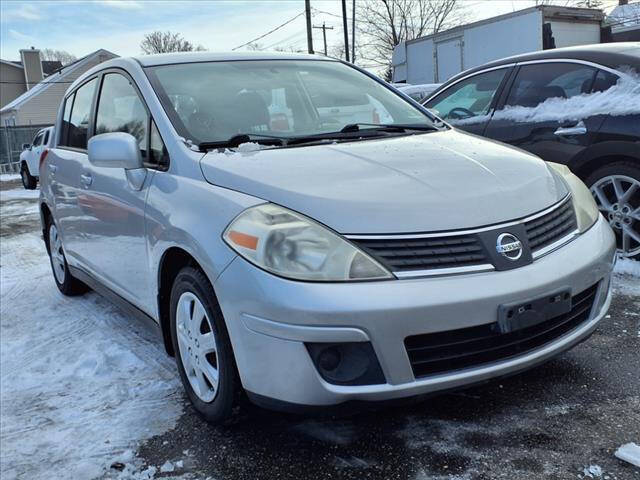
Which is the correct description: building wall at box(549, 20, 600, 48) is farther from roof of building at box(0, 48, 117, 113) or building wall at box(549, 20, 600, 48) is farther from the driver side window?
roof of building at box(0, 48, 117, 113)

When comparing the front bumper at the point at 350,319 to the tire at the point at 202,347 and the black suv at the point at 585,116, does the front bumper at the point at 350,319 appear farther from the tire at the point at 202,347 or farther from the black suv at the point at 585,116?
the black suv at the point at 585,116

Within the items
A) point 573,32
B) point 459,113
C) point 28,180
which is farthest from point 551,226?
point 28,180

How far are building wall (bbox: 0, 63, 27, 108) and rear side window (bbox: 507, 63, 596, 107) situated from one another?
1937 inches

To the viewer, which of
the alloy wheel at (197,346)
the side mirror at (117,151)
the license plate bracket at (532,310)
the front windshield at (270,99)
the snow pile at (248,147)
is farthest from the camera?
the front windshield at (270,99)

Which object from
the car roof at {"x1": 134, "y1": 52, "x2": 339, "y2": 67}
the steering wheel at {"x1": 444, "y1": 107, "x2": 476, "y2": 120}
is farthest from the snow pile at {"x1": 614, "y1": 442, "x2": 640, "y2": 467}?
the steering wheel at {"x1": 444, "y1": 107, "x2": 476, "y2": 120}

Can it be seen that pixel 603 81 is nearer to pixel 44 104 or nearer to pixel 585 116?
pixel 585 116

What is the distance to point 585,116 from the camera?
14.5 feet

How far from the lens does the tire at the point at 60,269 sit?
4918 millimetres

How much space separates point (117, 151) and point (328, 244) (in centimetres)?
138

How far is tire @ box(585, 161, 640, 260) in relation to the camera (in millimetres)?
4266

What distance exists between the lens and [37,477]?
2.52 m

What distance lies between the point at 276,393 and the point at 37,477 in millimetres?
1135

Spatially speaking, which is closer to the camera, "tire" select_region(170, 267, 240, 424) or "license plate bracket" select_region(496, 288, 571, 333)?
"license plate bracket" select_region(496, 288, 571, 333)

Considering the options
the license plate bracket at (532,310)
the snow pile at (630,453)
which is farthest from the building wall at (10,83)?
the snow pile at (630,453)
